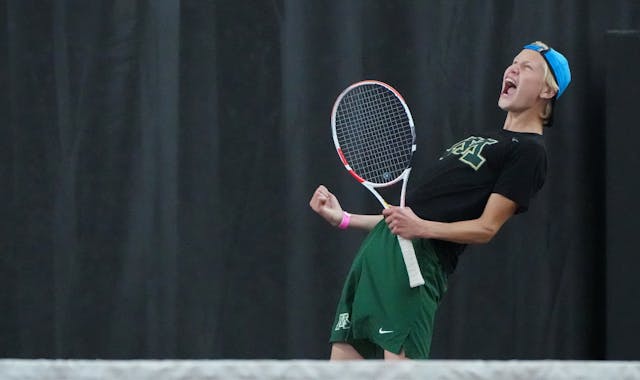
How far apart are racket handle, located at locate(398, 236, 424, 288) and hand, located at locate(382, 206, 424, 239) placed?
0.04 m

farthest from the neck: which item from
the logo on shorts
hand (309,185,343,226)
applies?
the logo on shorts

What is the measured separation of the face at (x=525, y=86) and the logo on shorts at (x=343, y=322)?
68cm

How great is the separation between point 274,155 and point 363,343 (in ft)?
3.81

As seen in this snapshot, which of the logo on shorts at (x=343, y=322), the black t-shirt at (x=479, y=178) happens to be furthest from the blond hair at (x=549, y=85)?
the logo on shorts at (x=343, y=322)

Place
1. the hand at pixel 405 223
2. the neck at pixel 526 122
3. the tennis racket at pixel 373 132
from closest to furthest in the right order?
1. the hand at pixel 405 223
2. the neck at pixel 526 122
3. the tennis racket at pixel 373 132

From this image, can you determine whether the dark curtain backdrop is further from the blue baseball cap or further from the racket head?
the blue baseball cap

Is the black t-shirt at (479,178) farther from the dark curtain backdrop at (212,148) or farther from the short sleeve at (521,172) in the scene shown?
the dark curtain backdrop at (212,148)

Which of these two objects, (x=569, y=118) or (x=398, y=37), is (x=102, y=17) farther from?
(x=569, y=118)

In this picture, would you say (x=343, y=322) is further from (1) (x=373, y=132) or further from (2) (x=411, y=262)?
Answer: (1) (x=373, y=132)

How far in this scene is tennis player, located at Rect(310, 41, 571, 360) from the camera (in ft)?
9.23

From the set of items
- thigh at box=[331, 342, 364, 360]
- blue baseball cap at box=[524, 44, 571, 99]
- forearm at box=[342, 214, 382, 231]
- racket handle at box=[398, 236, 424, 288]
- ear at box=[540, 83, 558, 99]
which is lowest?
thigh at box=[331, 342, 364, 360]

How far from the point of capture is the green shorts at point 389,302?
282cm

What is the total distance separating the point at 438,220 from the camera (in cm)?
288

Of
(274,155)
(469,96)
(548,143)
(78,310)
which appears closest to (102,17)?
(274,155)
